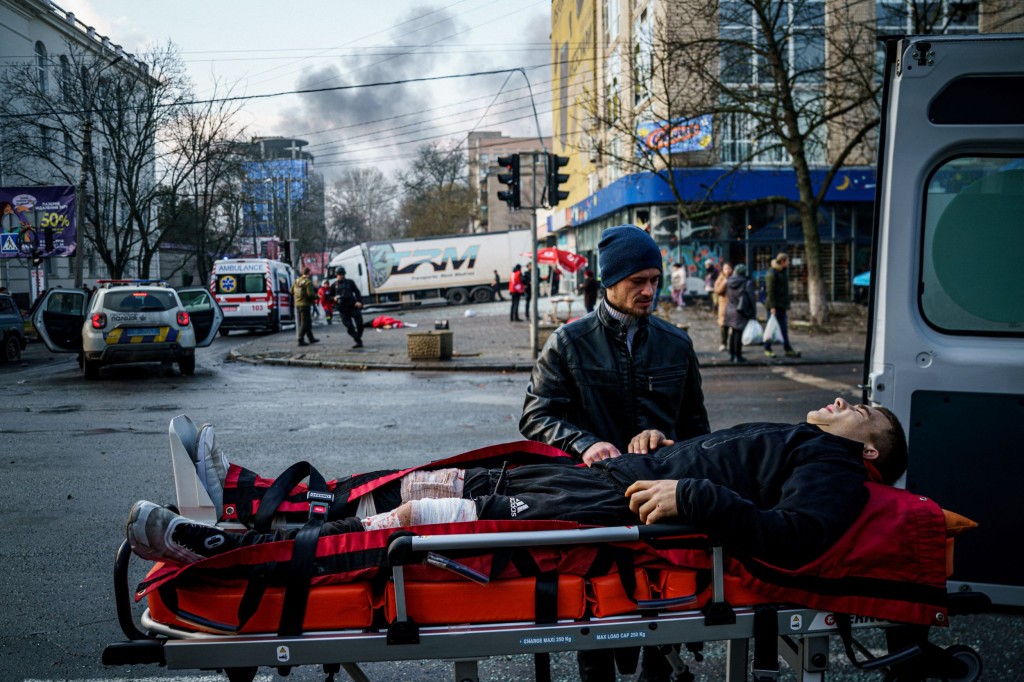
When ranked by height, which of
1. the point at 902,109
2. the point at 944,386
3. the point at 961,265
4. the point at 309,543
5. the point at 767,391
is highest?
the point at 902,109

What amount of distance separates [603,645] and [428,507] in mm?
Result: 730

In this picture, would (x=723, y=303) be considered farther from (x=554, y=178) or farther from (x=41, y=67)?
(x=41, y=67)

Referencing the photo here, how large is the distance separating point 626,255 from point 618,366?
0.47m

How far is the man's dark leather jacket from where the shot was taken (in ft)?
11.4

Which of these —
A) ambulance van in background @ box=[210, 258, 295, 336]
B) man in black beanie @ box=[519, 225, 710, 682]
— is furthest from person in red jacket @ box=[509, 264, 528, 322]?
man in black beanie @ box=[519, 225, 710, 682]

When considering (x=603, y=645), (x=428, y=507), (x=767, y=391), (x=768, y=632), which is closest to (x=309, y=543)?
(x=428, y=507)

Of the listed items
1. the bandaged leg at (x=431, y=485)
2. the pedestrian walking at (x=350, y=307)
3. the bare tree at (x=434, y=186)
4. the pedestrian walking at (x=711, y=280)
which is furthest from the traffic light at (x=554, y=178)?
the bare tree at (x=434, y=186)

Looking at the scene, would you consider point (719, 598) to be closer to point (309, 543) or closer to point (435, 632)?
point (435, 632)

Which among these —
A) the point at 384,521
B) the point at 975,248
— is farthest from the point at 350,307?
the point at 384,521

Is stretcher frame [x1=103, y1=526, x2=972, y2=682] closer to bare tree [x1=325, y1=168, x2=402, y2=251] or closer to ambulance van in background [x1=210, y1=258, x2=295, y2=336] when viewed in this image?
ambulance van in background [x1=210, y1=258, x2=295, y2=336]

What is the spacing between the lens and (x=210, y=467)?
303 cm

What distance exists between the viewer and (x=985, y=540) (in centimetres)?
343

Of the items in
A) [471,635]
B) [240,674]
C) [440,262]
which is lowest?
[240,674]

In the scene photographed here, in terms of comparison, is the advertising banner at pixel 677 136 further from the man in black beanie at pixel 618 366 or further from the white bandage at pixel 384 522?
Answer: the white bandage at pixel 384 522
